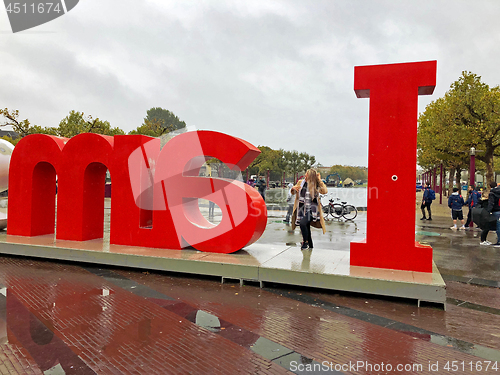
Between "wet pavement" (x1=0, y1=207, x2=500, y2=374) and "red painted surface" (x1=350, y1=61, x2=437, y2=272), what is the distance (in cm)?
28

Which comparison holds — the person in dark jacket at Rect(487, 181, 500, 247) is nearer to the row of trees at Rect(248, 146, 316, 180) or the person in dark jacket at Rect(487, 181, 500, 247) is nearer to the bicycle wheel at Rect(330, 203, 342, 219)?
the bicycle wheel at Rect(330, 203, 342, 219)

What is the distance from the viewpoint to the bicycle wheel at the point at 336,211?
1627 centimetres

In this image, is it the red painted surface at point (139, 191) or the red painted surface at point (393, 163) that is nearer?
the red painted surface at point (393, 163)

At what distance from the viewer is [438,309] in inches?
203

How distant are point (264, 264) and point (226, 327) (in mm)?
2033

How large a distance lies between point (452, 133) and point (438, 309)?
19.9 meters

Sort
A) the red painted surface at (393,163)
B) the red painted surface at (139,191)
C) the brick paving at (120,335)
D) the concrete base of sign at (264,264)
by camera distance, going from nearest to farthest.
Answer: the brick paving at (120,335), the concrete base of sign at (264,264), the red painted surface at (393,163), the red painted surface at (139,191)

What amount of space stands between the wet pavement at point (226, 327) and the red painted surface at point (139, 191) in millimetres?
1175

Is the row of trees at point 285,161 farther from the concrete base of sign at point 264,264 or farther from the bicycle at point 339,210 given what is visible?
the concrete base of sign at point 264,264

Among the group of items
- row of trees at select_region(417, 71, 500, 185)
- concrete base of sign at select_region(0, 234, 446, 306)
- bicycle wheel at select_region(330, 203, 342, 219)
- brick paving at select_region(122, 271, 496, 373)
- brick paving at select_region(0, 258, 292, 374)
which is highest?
row of trees at select_region(417, 71, 500, 185)

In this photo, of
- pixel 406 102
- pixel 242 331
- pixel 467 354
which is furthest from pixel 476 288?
pixel 242 331

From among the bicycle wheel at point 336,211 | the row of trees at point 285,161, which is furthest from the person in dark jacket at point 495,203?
the row of trees at point 285,161

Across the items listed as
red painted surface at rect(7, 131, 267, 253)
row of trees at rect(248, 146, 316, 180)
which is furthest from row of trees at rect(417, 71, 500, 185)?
row of trees at rect(248, 146, 316, 180)

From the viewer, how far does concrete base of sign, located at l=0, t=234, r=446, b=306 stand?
→ 213 inches
